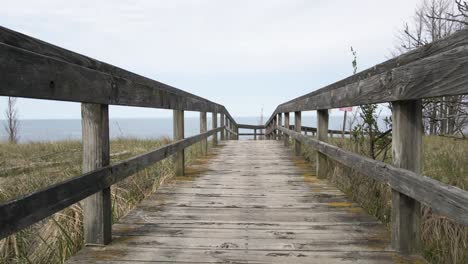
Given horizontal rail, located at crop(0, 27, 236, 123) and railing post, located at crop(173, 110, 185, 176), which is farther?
railing post, located at crop(173, 110, 185, 176)

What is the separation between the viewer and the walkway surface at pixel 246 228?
2.28 metres

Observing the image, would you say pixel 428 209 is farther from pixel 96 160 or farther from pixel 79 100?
pixel 79 100

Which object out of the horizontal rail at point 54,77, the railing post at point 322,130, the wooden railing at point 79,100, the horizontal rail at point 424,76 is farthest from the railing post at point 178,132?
the horizontal rail at point 424,76

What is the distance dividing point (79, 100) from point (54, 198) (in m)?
0.53

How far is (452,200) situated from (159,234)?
6.29ft

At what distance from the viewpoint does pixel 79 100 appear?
6.37ft

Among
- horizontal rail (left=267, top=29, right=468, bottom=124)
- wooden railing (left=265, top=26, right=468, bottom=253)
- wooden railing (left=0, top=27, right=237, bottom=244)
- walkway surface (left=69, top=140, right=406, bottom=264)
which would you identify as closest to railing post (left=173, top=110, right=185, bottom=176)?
walkway surface (left=69, top=140, right=406, bottom=264)

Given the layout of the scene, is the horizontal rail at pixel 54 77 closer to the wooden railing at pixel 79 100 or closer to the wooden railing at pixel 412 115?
the wooden railing at pixel 79 100

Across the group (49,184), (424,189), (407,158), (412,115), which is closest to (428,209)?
(407,158)

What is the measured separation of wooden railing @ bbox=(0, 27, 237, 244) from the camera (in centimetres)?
147

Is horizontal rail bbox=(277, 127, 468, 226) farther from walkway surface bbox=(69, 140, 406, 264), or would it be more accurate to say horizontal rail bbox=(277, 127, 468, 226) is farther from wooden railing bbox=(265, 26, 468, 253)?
walkway surface bbox=(69, 140, 406, 264)

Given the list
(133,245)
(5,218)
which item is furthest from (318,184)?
(5,218)

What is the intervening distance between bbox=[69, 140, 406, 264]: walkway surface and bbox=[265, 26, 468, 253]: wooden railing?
33 cm

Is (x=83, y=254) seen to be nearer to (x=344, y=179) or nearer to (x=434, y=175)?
(x=344, y=179)
